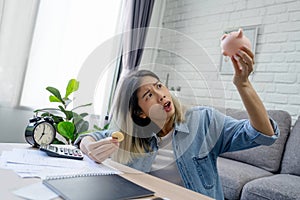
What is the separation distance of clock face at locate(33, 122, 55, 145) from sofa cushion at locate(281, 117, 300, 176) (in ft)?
4.47

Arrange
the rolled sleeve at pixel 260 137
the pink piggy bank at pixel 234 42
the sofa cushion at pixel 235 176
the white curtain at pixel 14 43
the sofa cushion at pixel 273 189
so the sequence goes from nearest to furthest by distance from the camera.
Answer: the pink piggy bank at pixel 234 42 → the rolled sleeve at pixel 260 137 → the sofa cushion at pixel 273 189 → the sofa cushion at pixel 235 176 → the white curtain at pixel 14 43

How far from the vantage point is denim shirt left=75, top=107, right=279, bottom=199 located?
0.78 m

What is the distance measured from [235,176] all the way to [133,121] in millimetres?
893

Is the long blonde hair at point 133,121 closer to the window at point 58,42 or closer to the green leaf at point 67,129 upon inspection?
the green leaf at point 67,129

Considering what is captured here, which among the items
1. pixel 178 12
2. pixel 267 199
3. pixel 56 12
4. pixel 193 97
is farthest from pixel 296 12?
pixel 56 12

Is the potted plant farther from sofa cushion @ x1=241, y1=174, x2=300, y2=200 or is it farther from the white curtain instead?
sofa cushion @ x1=241, y1=174, x2=300, y2=200

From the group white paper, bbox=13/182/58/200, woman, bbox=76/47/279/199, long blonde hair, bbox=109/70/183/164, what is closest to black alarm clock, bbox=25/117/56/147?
woman, bbox=76/47/279/199

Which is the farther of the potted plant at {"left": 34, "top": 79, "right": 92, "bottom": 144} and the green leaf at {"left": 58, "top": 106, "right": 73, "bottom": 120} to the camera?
the green leaf at {"left": 58, "top": 106, "right": 73, "bottom": 120}

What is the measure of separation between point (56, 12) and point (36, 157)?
164cm

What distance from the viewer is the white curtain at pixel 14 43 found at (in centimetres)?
189

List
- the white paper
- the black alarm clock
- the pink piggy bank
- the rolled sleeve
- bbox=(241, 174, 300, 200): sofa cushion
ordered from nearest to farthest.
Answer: the white paper < the pink piggy bank < the rolled sleeve < the black alarm clock < bbox=(241, 174, 300, 200): sofa cushion

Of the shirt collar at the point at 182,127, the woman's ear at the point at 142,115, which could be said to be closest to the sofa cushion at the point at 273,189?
the shirt collar at the point at 182,127

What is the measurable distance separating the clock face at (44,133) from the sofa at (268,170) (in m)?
0.95

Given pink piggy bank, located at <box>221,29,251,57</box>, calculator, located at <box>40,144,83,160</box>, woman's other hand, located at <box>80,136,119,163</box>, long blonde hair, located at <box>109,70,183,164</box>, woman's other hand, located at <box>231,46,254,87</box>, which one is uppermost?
pink piggy bank, located at <box>221,29,251,57</box>
